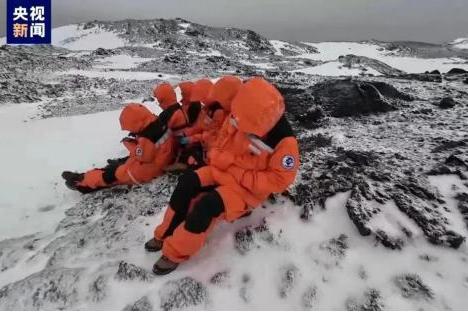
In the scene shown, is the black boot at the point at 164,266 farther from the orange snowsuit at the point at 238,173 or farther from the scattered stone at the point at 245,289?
the scattered stone at the point at 245,289

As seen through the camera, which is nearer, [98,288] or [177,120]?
[98,288]

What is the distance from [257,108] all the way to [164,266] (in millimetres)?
1707

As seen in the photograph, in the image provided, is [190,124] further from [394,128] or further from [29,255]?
[394,128]

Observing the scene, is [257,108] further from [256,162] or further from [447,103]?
[447,103]

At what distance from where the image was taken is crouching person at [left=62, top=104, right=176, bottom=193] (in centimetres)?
581

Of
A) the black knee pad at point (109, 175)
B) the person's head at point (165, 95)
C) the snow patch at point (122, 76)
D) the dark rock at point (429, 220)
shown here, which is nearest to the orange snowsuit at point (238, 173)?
the dark rock at point (429, 220)

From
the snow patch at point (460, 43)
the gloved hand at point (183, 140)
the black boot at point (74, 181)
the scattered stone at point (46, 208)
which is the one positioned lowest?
the scattered stone at point (46, 208)

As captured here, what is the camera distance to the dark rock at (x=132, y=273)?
399 centimetres

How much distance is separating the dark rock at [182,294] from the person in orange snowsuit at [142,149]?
2.37 m

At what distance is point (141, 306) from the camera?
371cm

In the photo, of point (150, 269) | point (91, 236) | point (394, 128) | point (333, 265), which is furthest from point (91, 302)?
point (394, 128)

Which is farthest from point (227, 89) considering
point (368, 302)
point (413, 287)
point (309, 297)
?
point (413, 287)

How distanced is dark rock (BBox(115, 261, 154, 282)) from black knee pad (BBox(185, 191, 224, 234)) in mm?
641

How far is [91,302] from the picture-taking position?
12.5 feet
